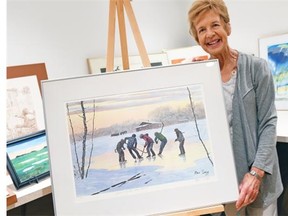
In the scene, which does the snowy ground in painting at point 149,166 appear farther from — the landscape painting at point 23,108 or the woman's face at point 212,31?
the landscape painting at point 23,108

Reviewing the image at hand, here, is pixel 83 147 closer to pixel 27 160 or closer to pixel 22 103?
pixel 27 160

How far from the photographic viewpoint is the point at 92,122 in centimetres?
98

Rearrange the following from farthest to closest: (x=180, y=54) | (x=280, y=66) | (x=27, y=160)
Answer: (x=180, y=54)
(x=280, y=66)
(x=27, y=160)

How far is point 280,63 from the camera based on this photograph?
205cm

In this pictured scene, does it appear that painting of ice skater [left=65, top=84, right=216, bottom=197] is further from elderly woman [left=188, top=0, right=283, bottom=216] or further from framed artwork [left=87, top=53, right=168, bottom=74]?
framed artwork [left=87, top=53, right=168, bottom=74]

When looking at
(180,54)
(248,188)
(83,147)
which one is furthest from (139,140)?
(180,54)

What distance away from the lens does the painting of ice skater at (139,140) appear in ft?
3.18

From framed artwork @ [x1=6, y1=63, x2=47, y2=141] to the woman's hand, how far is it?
3.61 ft

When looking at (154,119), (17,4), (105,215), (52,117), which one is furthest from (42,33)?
(105,215)

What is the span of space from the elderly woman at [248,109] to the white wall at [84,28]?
1.11 m

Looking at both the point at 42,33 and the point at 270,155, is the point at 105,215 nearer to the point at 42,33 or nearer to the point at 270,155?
the point at 270,155

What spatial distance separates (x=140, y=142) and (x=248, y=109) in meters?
0.44

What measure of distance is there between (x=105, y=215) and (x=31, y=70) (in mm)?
1140
